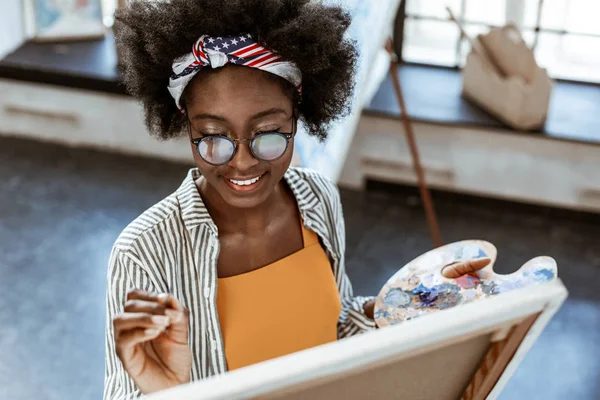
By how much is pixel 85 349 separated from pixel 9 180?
3.46 ft

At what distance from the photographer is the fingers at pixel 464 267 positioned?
125 centimetres

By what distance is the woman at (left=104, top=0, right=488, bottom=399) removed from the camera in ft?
4.04

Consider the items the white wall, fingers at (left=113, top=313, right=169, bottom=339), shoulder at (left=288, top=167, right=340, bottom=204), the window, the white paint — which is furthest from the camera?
the white wall

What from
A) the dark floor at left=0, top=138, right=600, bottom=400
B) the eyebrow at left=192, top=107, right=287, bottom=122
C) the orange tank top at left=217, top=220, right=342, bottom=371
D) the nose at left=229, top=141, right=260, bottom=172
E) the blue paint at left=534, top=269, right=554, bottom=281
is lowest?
the dark floor at left=0, top=138, right=600, bottom=400

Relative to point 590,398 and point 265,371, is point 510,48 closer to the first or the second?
point 590,398

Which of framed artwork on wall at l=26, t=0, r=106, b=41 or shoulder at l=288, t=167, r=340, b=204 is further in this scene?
framed artwork on wall at l=26, t=0, r=106, b=41

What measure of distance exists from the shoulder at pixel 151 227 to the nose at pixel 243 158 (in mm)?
171

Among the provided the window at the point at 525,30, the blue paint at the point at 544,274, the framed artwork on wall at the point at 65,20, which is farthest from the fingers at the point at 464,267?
the framed artwork on wall at the point at 65,20

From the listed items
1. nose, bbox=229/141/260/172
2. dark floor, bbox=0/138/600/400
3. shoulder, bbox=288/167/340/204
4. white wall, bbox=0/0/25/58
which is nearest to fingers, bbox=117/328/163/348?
nose, bbox=229/141/260/172

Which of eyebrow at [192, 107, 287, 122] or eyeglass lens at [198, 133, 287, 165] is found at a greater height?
eyebrow at [192, 107, 287, 122]

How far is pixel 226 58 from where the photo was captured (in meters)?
1.21

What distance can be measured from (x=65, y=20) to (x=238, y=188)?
2577 millimetres

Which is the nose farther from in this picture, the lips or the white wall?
the white wall

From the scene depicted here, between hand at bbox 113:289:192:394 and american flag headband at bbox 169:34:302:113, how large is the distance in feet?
1.38
